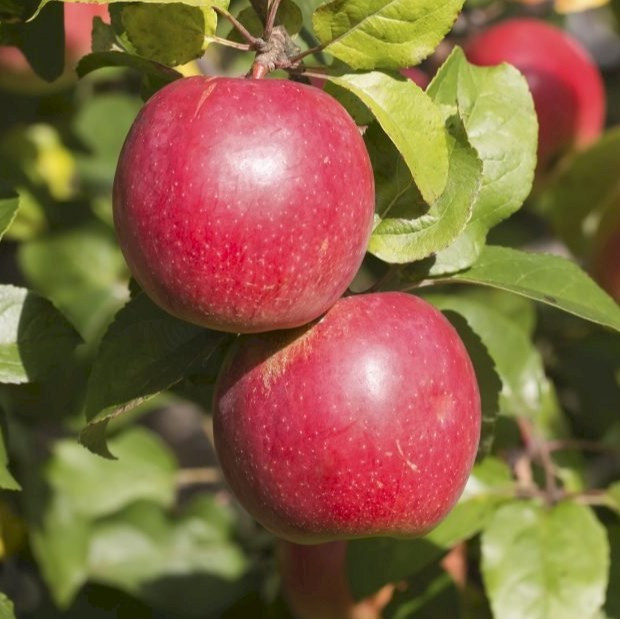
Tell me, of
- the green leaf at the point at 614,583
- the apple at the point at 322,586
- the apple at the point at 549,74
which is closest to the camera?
the green leaf at the point at 614,583

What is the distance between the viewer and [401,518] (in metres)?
0.81

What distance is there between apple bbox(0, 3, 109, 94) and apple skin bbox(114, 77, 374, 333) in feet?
3.29

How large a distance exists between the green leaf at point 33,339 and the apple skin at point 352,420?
161 mm

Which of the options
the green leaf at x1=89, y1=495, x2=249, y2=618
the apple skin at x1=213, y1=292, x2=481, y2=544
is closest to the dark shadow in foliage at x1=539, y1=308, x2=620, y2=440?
the green leaf at x1=89, y1=495, x2=249, y2=618

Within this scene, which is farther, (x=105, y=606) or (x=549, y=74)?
(x=549, y=74)

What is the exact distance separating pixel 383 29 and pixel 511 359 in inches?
23.7

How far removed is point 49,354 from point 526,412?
603 mm

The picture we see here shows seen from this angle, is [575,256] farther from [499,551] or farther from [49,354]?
[49,354]

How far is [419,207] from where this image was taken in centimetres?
82

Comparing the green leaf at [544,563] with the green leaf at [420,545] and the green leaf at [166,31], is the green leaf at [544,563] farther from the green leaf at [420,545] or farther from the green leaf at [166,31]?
the green leaf at [166,31]

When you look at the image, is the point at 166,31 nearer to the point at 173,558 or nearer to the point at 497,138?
the point at 497,138

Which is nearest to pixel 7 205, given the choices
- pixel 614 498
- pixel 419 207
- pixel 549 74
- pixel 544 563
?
pixel 419 207

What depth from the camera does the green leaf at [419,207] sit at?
2.65 feet

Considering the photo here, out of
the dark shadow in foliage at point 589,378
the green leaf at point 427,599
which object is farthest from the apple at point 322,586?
the dark shadow in foliage at point 589,378
